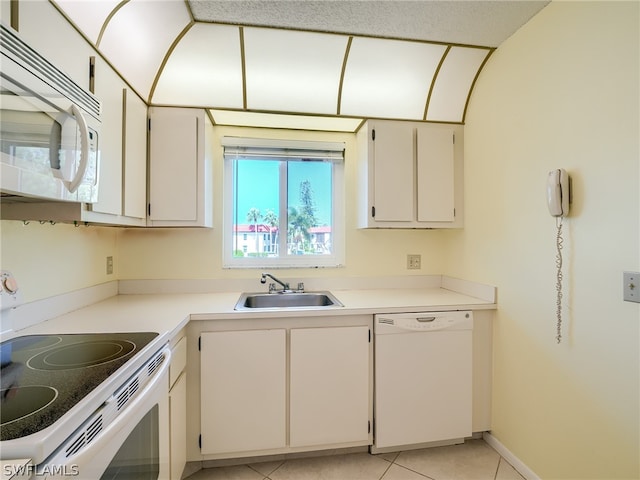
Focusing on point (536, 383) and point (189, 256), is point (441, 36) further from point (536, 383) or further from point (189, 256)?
point (189, 256)

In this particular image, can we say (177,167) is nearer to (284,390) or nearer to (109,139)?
(109,139)

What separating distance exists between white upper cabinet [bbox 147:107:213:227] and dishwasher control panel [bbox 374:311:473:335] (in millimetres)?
1318

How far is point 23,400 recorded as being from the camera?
A: 0.72 meters

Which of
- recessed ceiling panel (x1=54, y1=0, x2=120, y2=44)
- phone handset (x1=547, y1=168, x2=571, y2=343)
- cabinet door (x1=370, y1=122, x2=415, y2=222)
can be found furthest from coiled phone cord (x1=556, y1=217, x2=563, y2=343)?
recessed ceiling panel (x1=54, y1=0, x2=120, y2=44)

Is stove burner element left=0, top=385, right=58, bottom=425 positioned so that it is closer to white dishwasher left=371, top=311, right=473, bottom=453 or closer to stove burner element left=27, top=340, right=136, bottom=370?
stove burner element left=27, top=340, right=136, bottom=370

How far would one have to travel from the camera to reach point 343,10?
1504 millimetres

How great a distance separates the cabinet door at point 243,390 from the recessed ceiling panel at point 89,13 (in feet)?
4.97

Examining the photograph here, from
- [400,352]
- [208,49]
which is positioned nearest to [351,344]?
[400,352]

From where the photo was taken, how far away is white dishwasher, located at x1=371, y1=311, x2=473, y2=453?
1.68m

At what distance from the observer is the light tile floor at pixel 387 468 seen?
5.16 feet

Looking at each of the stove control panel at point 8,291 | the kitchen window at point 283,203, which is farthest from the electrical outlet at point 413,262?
the stove control panel at point 8,291

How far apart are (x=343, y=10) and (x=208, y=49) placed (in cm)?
83

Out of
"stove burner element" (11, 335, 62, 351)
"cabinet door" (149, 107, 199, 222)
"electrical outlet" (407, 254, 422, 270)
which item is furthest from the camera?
"electrical outlet" (407, 254, 422, 270)

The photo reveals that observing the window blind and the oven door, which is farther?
the window blind
